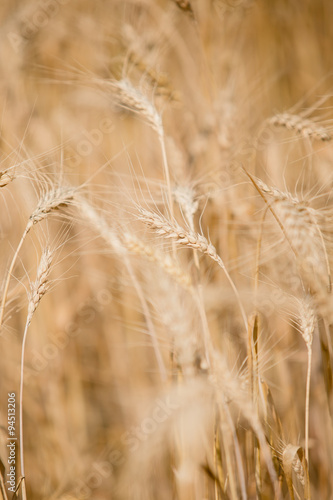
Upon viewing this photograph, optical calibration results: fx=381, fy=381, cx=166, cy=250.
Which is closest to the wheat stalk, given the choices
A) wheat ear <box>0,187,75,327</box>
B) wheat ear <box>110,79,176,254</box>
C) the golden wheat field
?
the golden wheat field

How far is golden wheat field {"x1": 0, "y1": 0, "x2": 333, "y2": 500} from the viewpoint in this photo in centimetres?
58

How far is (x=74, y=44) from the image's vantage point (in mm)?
1317

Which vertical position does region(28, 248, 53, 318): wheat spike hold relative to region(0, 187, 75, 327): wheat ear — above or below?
below

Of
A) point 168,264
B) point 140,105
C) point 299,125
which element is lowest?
point 168,264

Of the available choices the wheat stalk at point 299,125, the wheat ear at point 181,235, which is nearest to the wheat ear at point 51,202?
the wheat ear at point 181,235

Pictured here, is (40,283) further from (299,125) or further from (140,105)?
(299,125)

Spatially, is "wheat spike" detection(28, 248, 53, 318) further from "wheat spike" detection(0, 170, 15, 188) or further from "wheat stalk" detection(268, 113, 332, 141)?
"wheat stalk" detection(268, 113, 332, 141)

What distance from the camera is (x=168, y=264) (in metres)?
0.60

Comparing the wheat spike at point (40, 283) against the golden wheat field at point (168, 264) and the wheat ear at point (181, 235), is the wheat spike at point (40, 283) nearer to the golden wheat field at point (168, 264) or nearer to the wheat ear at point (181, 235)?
the golden wheat field at point (168, 264)

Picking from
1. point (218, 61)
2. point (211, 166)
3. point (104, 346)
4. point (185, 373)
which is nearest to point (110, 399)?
point (104, 346)

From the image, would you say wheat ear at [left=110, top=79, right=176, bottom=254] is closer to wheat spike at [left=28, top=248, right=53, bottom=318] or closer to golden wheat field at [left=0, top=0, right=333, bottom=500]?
golden wheat field at [left=0, top=0, right=333, bottom=500]

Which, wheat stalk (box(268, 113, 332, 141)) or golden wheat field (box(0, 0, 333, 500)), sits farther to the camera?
wheat stalk (box(268, 113, 332, 141))

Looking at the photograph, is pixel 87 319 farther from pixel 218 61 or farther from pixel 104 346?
pixel 218 61

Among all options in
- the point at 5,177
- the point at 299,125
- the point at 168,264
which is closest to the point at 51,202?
the point at 5,177
